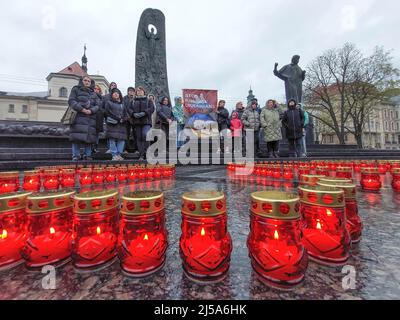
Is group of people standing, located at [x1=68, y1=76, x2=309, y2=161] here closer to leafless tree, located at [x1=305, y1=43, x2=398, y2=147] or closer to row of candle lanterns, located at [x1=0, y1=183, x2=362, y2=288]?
row of candle lanterns, located at [x1=0, y1=183, x2=362, y2=288]

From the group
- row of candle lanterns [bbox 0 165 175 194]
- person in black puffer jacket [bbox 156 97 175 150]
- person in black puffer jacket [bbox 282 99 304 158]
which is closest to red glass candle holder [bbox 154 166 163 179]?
row of candle lanterns [bbox 0 165 175 194]

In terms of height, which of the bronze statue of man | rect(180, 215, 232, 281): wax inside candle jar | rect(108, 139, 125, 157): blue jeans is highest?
the bronze statue of man

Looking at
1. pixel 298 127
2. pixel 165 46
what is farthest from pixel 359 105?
pixel 165 46

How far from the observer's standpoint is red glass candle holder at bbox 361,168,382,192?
2.20 m

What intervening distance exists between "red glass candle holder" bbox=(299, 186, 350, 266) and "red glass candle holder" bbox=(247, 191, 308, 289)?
159 millimetres

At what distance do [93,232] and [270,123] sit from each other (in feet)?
24.0

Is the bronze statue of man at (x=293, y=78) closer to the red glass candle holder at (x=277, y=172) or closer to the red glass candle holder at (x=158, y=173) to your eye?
the red glass candle holder at (x=277, y=172)

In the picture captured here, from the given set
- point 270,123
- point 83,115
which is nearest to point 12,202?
point 83,115

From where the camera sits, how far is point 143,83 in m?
10.6

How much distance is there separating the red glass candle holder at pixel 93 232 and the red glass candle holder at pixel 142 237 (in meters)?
0.08

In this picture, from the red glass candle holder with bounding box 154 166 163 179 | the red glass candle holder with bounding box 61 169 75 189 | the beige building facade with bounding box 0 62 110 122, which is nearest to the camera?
the red glass candle holder with bounding box 61 169 75 189

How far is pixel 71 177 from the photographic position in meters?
2.56

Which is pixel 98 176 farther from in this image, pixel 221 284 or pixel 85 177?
pixel 221 284
